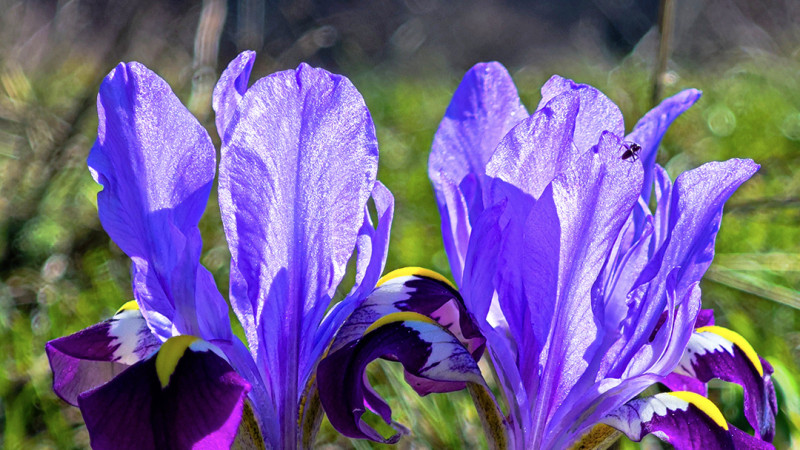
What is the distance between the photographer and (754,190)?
2.42 meters

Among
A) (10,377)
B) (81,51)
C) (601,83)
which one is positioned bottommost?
(10,377)

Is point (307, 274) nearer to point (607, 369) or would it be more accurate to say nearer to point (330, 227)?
point (330, 227)

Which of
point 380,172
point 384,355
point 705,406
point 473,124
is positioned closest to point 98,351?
point 384,355

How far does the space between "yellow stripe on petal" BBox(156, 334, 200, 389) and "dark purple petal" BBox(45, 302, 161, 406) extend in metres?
0.10

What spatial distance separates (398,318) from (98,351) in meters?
0.26

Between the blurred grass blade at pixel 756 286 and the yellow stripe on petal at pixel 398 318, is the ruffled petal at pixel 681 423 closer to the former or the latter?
the yellow stripe on petal at pixel 398 318

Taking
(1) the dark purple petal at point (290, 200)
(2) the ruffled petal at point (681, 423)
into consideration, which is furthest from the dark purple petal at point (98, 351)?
(2) the ruffled petal at point (681, 423)

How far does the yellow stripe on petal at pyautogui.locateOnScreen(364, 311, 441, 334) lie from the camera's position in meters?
0.73

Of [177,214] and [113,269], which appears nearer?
[177,214]

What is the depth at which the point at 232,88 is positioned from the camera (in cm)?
79

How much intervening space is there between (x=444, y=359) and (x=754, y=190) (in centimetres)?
194

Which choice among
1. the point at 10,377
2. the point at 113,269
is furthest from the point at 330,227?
the point at 113,269

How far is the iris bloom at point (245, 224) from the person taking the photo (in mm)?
706

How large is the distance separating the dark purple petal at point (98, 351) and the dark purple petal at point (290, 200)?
0.34ft
